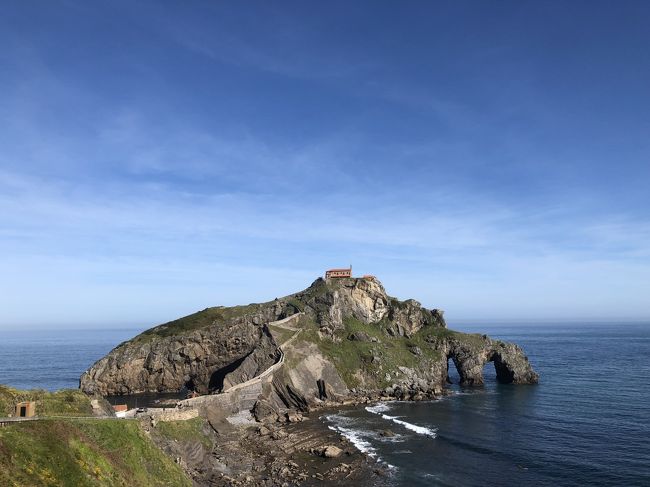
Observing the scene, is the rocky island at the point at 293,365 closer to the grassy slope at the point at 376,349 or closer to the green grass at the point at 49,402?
the grassy slope at the point at 376,349

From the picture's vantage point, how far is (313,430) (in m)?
77.4

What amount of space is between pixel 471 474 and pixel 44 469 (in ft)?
161

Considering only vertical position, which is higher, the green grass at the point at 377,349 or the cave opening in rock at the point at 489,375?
the green grass at the point at 377,349

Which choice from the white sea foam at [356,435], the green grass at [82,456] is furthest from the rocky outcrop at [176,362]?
the green grass at [82,456]

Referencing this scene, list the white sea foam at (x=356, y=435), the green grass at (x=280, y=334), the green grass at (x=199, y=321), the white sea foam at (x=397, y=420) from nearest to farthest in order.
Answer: the white sea foam at (x=356, y=435) < the white sea foam at (x=397, y=420) < the green grass at (x=280, y=334) < the green grass at (x=199, y=321)

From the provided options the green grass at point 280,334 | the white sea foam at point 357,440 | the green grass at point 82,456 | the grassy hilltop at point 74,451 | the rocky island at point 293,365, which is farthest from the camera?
the green grass at point 280,334

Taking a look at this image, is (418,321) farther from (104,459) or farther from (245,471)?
(104,459)

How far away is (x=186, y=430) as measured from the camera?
2457 inches

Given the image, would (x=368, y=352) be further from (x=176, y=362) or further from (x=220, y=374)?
(x=176, y=362)

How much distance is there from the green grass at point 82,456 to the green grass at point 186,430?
34.6 feet

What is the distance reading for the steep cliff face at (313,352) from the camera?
101562 mm

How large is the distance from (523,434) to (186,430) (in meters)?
53.8

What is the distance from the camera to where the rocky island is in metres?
72.3

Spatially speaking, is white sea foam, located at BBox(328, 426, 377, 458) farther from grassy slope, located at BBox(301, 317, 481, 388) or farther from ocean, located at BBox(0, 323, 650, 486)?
grassy slope, located at BBox(301, 317, 481, 388)
